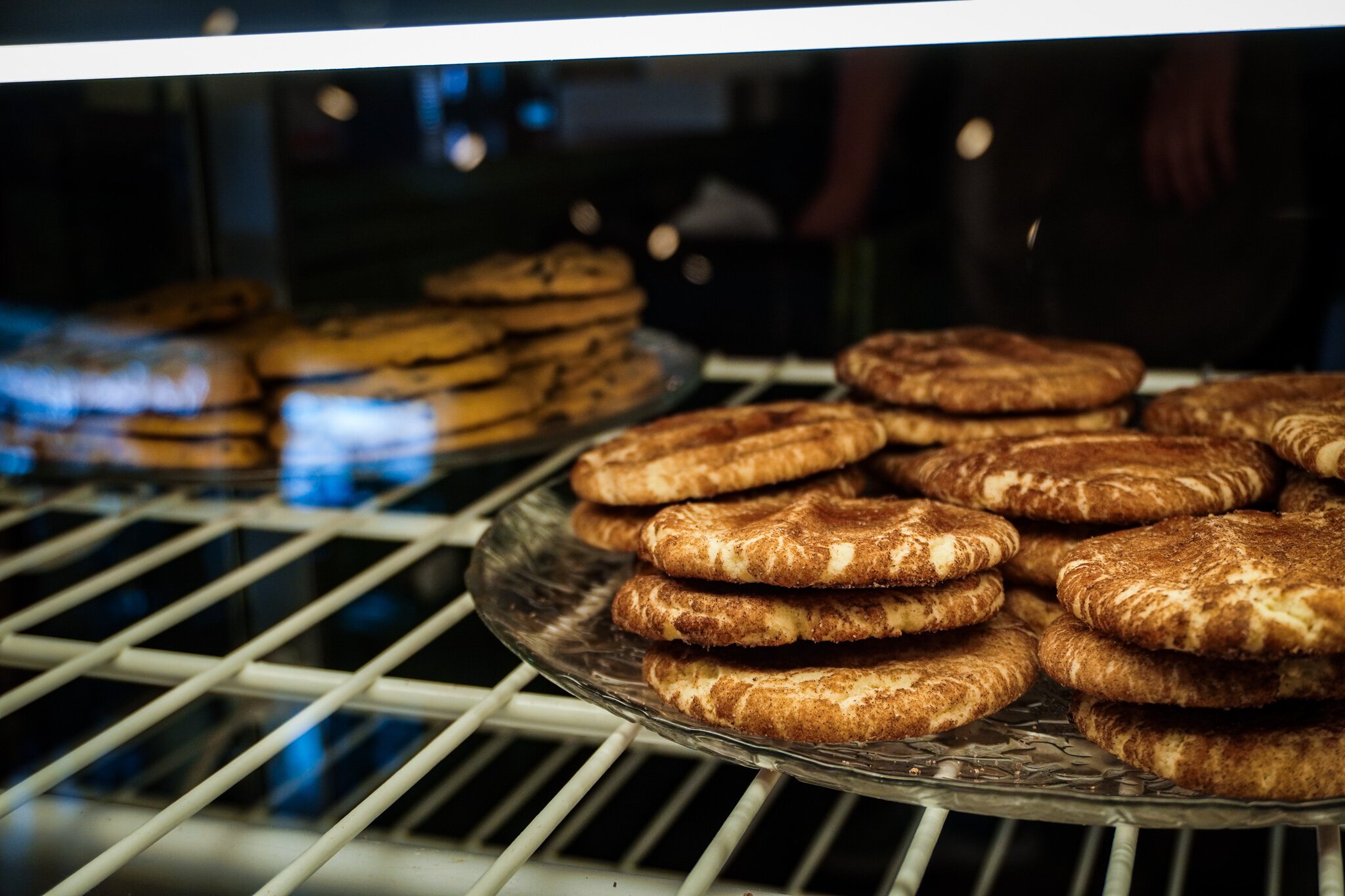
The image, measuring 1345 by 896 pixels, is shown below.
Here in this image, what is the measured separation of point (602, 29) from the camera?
69cm

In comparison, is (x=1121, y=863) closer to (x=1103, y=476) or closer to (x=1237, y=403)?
(x=1103, y=476)

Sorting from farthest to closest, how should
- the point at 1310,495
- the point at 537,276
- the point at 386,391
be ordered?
the point at 537,276
the point at 386,391
the point at 1310,495

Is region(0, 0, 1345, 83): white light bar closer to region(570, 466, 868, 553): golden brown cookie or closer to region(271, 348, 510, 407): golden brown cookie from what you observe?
region(570, 466, 868, 553): golden brown cookie

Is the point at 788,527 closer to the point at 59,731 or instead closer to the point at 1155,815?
the point at 1155,815

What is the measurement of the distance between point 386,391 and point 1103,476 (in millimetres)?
886

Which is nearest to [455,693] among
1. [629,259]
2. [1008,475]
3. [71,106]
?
[1008,475]

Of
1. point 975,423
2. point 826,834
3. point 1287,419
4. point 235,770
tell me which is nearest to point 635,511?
point 975,423

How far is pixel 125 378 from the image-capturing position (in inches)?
55.4

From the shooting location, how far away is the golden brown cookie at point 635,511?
1.03 metres

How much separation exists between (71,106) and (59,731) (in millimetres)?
640

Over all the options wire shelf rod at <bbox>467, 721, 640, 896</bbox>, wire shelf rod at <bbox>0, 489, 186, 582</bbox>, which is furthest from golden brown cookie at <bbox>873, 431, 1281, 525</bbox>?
wire shelf rod at <bbox>0, 489, 186, 582</bbox>

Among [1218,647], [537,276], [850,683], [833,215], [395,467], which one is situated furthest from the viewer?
[537,276]

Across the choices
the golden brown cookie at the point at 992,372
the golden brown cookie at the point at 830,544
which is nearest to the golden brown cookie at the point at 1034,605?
the golden brown cookie at the point at 830,544

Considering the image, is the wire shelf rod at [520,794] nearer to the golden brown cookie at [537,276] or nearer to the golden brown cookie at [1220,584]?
the golden brown cookie at [537,276]
